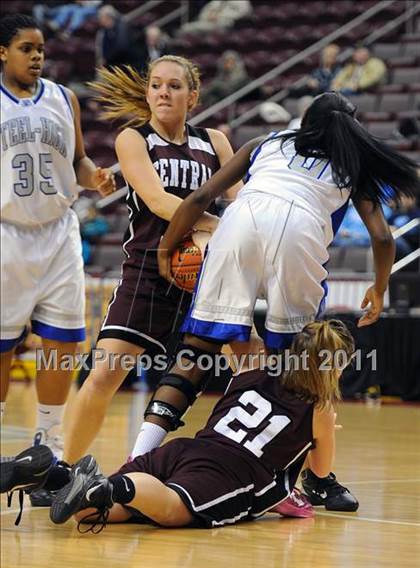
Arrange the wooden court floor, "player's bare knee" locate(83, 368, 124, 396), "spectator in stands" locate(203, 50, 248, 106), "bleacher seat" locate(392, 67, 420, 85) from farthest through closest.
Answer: "spectator in stands" locate(203, 50, 248, 106), "bleacher seat" locate(392, 67, 420, 85), "player's bare knee" locate(83, 368, 124, 396), the wooden court floor

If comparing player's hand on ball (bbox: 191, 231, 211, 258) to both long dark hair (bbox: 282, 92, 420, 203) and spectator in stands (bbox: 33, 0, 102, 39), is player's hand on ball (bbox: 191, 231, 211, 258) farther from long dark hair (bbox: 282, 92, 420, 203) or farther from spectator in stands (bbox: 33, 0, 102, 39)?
spectator in stands (bbox: 33, 0, 102, 39)

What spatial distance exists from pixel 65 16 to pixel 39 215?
1344 cm

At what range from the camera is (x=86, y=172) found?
16.4 ft

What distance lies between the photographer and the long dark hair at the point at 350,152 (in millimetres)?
4535

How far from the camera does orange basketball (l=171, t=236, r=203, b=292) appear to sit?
4.75 m

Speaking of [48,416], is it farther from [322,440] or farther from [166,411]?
[322,440]

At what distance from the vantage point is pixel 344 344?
4.34 metres

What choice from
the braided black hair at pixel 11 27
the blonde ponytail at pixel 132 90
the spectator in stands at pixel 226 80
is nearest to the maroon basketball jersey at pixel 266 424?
the blonde ponytail at pixel 132 90

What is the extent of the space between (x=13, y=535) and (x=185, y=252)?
4.33 feet

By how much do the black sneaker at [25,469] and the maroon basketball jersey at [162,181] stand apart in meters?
1.26

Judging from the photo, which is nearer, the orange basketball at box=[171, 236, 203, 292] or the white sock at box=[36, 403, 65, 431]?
the orange basketball at box=[171, 236, 203, 292]

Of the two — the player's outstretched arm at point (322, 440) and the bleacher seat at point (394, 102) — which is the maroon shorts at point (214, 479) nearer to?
the player's outstretched arm at point (322, 440)

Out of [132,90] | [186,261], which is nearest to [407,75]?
[132,90]

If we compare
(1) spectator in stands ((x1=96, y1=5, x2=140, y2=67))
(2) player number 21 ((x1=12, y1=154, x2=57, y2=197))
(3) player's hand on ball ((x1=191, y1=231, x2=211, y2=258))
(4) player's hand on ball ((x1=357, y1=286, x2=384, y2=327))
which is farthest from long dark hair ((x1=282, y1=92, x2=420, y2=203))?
(1) spectator in stands ((x1=96, y1=5, x2=140, y2=67))
